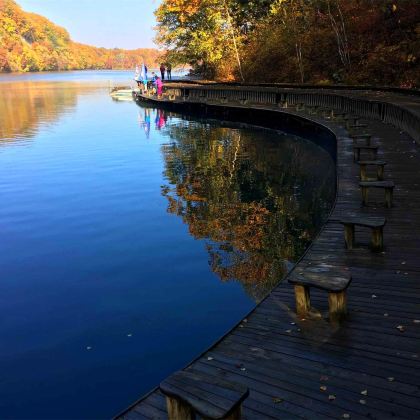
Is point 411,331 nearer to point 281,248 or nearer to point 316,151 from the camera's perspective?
point 281,248

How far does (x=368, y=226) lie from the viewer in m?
7.93

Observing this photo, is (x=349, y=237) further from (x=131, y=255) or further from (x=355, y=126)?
(x=355, y=126)

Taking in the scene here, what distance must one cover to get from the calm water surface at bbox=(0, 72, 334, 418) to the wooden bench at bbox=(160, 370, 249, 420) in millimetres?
2499

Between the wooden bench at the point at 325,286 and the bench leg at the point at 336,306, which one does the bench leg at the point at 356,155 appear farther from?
the bench leg at the point at 336,306

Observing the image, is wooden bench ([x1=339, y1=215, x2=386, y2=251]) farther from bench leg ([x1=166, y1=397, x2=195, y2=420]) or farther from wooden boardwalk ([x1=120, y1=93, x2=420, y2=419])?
bench leg ([x1=166, y1=397, x2=195, y2=420])

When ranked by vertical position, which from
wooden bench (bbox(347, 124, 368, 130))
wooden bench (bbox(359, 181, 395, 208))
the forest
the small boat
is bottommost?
wooden bench (bbox(359, 181, 395, 208))

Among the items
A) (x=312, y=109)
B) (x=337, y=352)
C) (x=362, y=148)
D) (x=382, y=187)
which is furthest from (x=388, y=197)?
(x=312, y=109)

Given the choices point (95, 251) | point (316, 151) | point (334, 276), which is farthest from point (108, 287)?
point (316, 151)

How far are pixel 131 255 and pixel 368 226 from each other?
623 centimetres

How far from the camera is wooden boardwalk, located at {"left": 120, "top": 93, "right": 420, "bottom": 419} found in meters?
4.45

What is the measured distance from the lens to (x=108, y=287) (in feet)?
32.7

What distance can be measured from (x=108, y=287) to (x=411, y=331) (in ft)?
21.2

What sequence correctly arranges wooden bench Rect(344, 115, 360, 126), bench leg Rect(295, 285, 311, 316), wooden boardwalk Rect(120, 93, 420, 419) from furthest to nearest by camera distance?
wooden bench Rect(344, 115, 360, 126) < bench leg Rect(295, 285, 311, 316) < wooden boardwalk Rect(120, 93, 420, 419)

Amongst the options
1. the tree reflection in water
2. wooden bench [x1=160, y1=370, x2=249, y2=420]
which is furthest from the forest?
wooden bench [x1=160, y1=370, x2=249, y2=420]
